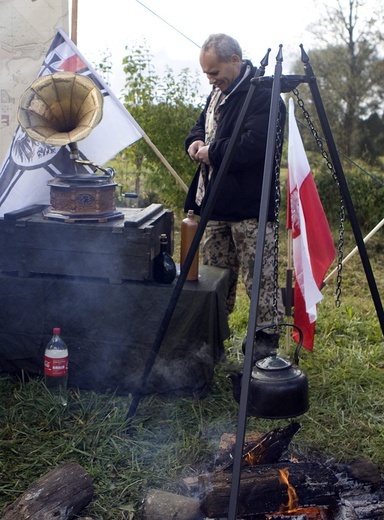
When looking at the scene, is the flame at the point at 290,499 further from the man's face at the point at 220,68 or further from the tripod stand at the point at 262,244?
the man's face at the point at 220,68

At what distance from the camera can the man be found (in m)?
4.60

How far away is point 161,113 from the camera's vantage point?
390 inches

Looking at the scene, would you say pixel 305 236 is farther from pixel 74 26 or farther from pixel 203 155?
pixel 74 26

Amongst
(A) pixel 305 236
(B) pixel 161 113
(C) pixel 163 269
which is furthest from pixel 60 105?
(B) pixel 161 113

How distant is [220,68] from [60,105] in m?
1.17

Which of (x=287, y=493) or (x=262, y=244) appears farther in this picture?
(x=287, y=493)

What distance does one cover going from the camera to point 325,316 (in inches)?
256

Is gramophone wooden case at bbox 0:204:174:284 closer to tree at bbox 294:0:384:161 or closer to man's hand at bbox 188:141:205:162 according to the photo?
man's hand at bbox 188:141:205:162

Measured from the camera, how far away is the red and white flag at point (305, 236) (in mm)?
3922

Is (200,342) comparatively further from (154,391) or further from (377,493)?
(377,493)

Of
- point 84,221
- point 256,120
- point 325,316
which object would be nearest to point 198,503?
point 84,221

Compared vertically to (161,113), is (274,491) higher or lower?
lower

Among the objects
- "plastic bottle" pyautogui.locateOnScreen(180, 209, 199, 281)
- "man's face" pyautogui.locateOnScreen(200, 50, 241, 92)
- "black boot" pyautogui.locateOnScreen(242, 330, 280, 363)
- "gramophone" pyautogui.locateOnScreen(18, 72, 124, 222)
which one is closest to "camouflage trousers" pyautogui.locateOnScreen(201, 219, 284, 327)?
"black boot" pyautogui.locateOnScreen(242, 330, 280, 363)

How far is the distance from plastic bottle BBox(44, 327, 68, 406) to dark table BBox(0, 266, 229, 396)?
11 cm
